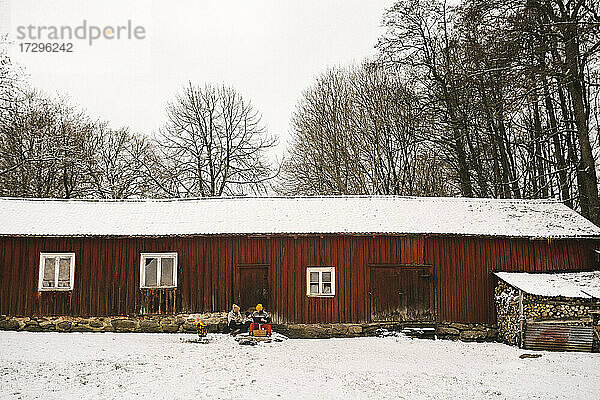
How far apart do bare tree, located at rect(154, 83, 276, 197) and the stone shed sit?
68.6 feet

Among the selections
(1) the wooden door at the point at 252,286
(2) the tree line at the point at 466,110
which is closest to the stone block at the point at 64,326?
(1) the wooden door at the point at 252,286

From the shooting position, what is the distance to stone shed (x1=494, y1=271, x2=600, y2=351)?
55.1 ft

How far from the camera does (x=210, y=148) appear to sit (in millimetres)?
36344

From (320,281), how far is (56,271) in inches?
333

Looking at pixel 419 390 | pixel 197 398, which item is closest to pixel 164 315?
pixel 197 398

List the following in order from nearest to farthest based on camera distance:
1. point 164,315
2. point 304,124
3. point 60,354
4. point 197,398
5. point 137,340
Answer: point 197,398
point 60,354
point 137,340
point 164,315
point 304,124

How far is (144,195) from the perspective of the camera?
118 ft

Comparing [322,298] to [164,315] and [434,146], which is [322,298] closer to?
[164,315]

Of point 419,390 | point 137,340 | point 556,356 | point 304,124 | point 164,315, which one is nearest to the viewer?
point 419,390

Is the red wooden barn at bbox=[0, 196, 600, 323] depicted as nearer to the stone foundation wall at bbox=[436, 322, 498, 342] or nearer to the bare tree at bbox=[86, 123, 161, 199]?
the stone foundation wall at bbox=[436, 322, 498, 342]

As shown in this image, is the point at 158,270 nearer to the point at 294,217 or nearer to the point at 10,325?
the point at 294,217

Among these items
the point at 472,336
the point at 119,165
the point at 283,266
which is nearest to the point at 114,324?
the point at 283,266

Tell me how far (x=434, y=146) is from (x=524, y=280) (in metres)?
13.6

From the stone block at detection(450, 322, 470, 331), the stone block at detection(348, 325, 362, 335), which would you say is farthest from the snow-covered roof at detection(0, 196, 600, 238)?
the stone block at detection(348, 325, 362, 335)
